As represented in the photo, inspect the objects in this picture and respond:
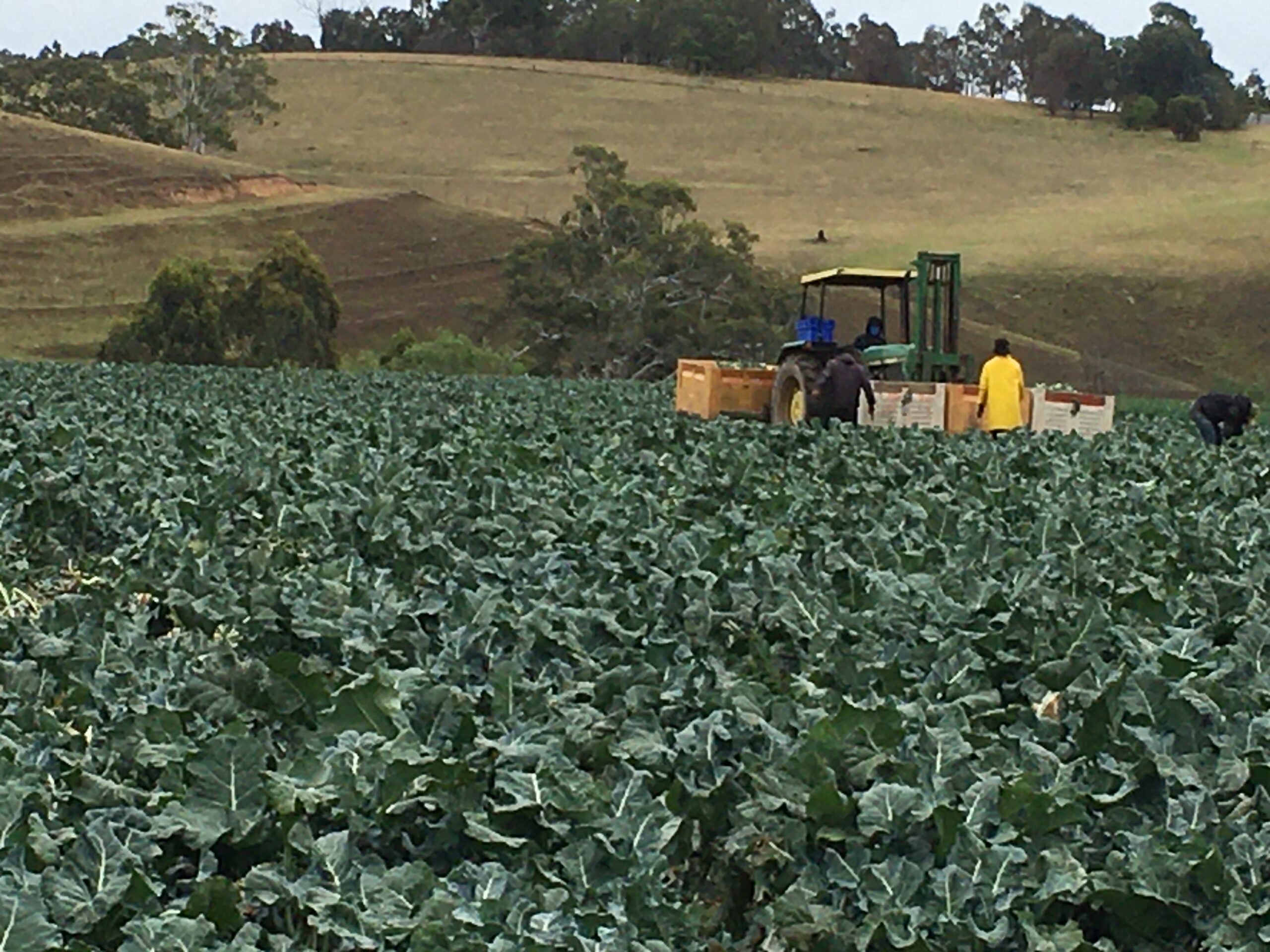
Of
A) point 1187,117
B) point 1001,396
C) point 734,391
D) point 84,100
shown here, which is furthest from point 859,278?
point 1187,117

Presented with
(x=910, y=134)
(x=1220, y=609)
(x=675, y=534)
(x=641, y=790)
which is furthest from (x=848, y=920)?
(x=910, y=134)

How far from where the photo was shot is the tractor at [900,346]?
17406 millimetres

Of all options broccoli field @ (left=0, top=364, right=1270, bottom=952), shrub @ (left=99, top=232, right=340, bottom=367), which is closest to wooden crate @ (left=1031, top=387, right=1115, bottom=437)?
broccoli field @ (left=0, top=364, right=1270, bottom=952)

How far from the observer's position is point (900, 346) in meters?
18.8

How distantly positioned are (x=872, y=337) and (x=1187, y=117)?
8185 centimetres

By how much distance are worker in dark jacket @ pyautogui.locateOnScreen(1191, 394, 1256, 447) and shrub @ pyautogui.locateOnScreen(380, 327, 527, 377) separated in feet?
95.6

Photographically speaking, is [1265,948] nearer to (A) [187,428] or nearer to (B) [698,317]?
(A) [187,428]

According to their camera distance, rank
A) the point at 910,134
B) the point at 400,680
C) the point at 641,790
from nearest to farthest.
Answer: the point at 641,790 → the point at 400,680 → the point at 910,134

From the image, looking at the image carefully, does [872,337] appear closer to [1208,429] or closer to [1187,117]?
[1208,429]

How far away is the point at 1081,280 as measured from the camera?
63844mm

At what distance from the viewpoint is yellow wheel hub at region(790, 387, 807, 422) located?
55.3ft

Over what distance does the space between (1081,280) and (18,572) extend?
59.2 meters

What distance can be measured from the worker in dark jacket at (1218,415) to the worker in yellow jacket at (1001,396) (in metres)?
2.69

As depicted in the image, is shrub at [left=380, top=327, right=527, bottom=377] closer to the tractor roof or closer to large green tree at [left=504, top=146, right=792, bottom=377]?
large green tree at [left=504, top=146, right=792, bottom=377]
